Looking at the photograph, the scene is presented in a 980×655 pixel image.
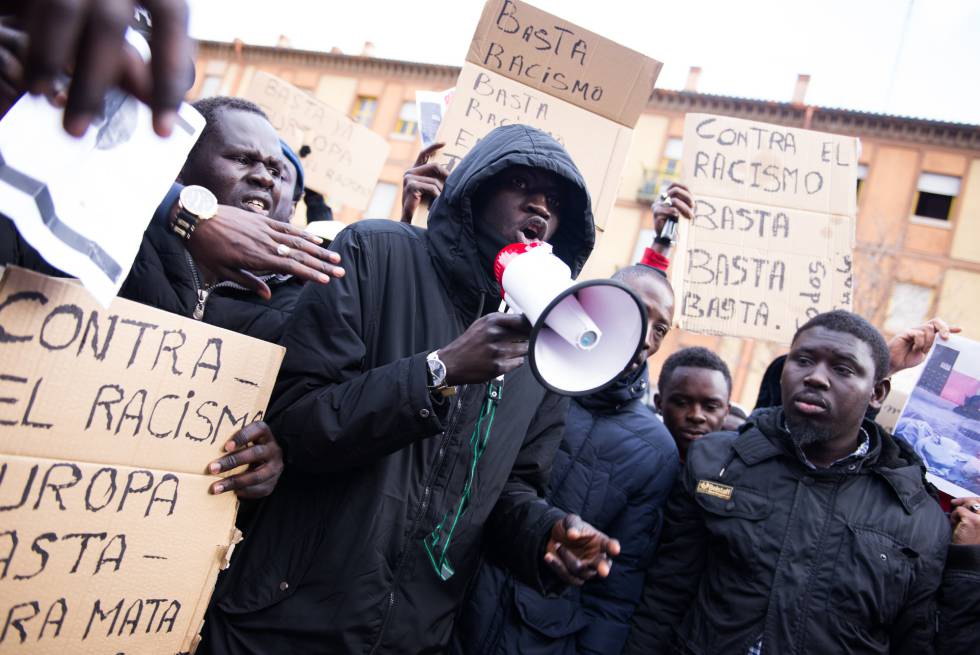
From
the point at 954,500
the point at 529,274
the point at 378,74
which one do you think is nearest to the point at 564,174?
the point at 529,274

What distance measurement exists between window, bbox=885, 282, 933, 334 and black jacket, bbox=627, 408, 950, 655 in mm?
20321

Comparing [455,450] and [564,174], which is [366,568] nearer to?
[455,450]

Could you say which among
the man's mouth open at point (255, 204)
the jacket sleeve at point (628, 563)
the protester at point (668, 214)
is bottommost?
the jacket sleeve at point (628, 563)

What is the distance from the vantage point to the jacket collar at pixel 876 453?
2.20 m

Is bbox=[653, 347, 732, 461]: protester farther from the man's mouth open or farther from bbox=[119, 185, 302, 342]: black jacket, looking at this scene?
bbox=[119, 185, 302, 342]: black jacket

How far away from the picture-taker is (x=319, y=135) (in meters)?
4.91

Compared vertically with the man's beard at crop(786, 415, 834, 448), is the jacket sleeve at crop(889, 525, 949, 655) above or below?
below

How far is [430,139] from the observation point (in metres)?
3.57

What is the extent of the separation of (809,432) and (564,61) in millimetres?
1869

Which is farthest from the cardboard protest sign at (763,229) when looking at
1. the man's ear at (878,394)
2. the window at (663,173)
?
the window at (663,173)

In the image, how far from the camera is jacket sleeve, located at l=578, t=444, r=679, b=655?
7.84ft

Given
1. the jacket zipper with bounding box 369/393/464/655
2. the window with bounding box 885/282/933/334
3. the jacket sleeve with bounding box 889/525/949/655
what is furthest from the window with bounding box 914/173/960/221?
the jacket zipper with bounding box 369/393/464/655

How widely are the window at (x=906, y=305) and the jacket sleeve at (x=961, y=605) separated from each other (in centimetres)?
2041

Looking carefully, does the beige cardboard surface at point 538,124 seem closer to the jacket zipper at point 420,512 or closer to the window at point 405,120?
the jacket zipper at point 420,512
